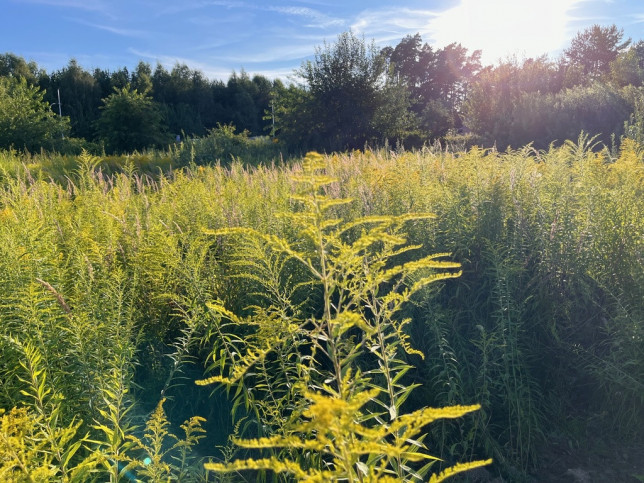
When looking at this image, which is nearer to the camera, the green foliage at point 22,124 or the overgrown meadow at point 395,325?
the overgrown meadow at point 395,325

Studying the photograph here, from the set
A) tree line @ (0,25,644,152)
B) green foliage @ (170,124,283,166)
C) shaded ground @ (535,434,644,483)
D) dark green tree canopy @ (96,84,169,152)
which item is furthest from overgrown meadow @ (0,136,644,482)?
dark green tree canopy @ (96,84,169,152)

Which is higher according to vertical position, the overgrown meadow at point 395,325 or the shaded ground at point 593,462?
the overgrown meadow at point 395,325

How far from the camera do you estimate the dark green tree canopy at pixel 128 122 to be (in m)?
18.5

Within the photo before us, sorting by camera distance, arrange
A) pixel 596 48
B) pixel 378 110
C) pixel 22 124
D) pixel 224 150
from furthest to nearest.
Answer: pixel 596 48 → pixel 378 110 → pixel 22 124 → pixel 224 150

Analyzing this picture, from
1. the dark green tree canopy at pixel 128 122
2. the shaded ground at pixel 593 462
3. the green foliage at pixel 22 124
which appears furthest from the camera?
the dark green tree canopy at pixel 128 122

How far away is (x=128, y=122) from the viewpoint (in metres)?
19.3

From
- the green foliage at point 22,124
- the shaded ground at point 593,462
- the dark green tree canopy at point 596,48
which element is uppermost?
the dark green tree canopy at point 596,48

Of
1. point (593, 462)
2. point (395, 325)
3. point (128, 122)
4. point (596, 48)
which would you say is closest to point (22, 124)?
point (128, 122)

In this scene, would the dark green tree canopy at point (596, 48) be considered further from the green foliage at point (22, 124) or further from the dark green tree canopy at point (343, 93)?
the green foliage at point (22, 124)

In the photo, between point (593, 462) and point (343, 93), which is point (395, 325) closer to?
point (593, 462)

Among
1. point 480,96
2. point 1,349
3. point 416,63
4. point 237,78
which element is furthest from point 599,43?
point 1,349

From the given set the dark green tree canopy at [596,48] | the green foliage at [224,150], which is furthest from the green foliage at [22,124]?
the dark green tree canopy at [596,48]

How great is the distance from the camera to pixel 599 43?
119 ft

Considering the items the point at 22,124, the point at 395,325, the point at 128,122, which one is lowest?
the point at 395,325
